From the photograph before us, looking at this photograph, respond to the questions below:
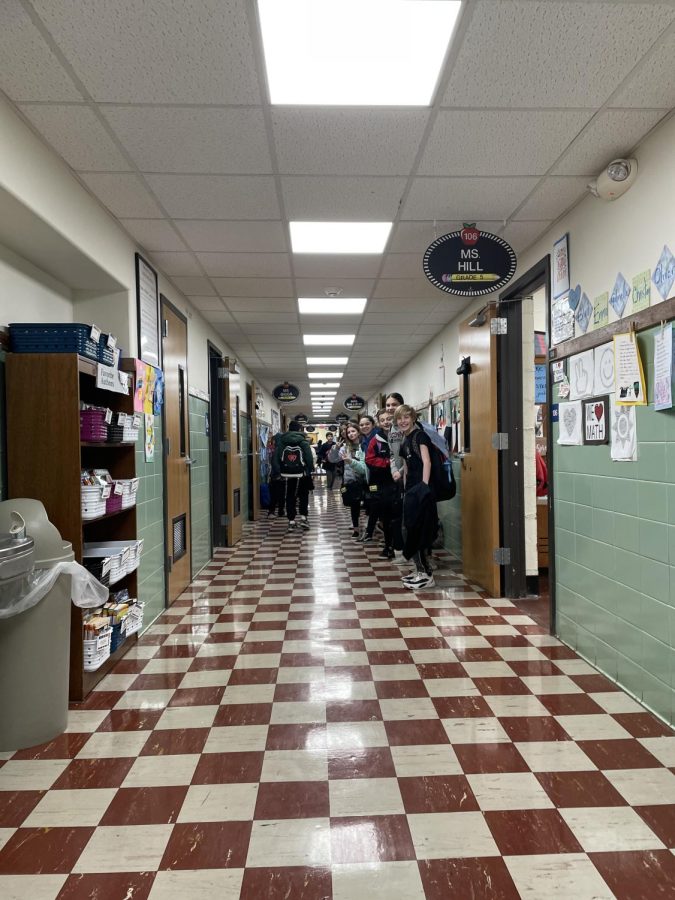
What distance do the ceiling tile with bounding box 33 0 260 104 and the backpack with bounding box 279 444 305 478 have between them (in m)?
6.01

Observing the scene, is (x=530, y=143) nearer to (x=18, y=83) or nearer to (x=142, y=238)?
(x=18, y=83)

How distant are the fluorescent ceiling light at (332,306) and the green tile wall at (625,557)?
9.43 ft

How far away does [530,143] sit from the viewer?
2787 mm

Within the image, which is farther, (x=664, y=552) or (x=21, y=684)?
(x=664, y=552)

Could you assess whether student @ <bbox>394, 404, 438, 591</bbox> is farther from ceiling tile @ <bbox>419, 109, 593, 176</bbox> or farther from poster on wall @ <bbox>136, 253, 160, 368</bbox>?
ceiling tile @ <bbox>419, 109, 593, 176</bbox>

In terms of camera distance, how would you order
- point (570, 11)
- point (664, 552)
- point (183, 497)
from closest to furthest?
point (570, 11) < point (664, 552) < point (183, 497)

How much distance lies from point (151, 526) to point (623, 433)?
3098 mm

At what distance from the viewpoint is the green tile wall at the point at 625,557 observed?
98.9 inches

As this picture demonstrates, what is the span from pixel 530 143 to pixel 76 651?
130 inches

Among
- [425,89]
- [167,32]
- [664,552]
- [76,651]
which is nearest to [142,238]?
[167,32]

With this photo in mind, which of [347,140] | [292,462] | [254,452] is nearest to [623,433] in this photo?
[347,140]

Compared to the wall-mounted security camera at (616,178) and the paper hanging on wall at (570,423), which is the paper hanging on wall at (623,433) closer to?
the paper hanging on wall at (570,423)

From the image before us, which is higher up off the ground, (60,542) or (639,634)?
(60,542)

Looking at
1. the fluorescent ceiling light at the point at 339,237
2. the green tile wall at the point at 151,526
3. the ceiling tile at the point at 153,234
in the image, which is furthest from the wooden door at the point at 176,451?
the fluorescent ceiling light at the point at 339,237
